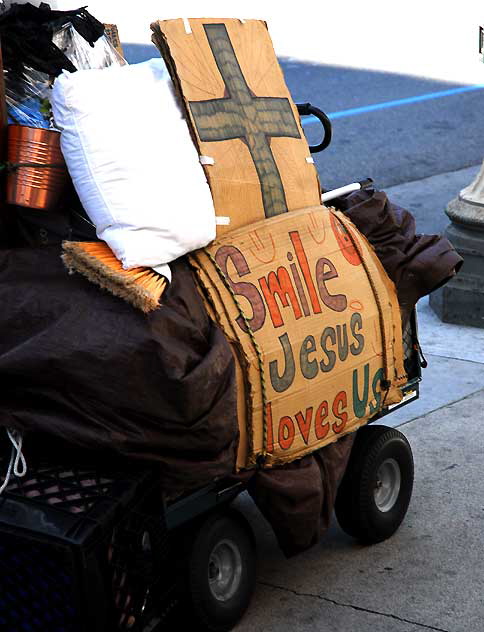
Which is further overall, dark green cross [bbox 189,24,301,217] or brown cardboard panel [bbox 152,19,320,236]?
dark green cross [bbox 189,24,301,217]

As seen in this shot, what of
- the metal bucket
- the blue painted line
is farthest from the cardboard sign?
the blue painted line

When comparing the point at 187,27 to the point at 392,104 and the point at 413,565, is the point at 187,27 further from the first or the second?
the point at 392,104

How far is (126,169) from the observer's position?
131 inches

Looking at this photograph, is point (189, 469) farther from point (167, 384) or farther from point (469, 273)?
point (469, 273)

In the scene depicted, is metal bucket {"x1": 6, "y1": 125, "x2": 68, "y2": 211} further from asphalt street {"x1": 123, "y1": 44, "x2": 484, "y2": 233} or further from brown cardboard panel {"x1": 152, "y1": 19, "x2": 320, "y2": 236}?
asphalt street {"x1": 123, "y1": 44, "x2": 484, "y2": 233}

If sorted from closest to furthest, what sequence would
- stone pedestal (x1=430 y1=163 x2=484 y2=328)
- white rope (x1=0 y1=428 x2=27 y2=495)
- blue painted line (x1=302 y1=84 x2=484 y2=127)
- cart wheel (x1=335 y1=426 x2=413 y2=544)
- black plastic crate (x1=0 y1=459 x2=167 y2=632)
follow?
1. black plastic crate (x1=0 y1=459 x2=167 y2=632)
2. white rope (x1=0 y1=428 x2=27 y2=495)
3. cart wheel (x1=335 y1=426 x2=413 y2=544)
4. stone pedestal (x1=430 y1=163 x2=484 y2=328)
5. blue painted line (x1=302 y1=84 x2=484 y2=127)

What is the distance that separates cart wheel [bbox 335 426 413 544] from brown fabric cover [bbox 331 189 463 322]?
47cm

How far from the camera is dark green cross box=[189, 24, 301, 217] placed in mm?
3719

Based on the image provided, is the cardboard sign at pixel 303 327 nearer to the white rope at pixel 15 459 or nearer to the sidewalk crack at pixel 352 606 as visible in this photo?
the sidewalk crack at pixel 352 606

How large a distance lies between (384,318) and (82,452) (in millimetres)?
1281

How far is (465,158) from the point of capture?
1069 centimetres

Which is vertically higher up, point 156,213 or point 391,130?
point 156,213

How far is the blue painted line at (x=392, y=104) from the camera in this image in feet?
38.9

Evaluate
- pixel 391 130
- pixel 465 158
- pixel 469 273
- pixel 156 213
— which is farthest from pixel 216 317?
pixel 391 130
